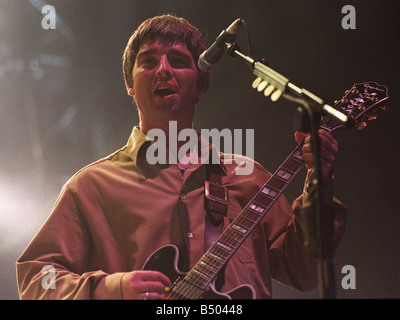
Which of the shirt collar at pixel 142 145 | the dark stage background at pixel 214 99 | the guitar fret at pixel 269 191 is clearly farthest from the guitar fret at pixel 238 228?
the dark stage background at pixel 214 99

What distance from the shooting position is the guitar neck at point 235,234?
6.91 feet

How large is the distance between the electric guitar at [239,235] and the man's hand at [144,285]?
49mm

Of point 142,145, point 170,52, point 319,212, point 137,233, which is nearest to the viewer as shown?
point 319,212

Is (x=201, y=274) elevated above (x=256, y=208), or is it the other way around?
(x=256, y=208)

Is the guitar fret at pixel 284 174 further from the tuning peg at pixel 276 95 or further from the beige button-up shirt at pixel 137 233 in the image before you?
the tuning peg at pixel 276 95

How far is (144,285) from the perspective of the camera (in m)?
2.08

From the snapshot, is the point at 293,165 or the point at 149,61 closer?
the point at 293,165

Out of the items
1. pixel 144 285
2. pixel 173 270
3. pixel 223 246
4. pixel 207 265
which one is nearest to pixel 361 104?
pixel 223 246

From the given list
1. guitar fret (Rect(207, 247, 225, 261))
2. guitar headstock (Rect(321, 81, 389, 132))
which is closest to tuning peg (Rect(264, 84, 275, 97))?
guitar headstock (Rect(321, 81, 389, 132))

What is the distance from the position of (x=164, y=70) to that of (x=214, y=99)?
431 mm

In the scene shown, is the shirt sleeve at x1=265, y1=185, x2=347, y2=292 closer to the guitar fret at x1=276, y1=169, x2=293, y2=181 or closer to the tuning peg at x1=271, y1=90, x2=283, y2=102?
the guitar fret at x1=276, y1=169, x2=293, y2=181

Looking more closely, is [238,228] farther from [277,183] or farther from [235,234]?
[277,183]

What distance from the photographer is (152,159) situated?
2.59 metres

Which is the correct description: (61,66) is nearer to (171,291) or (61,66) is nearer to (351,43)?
(171,291)
